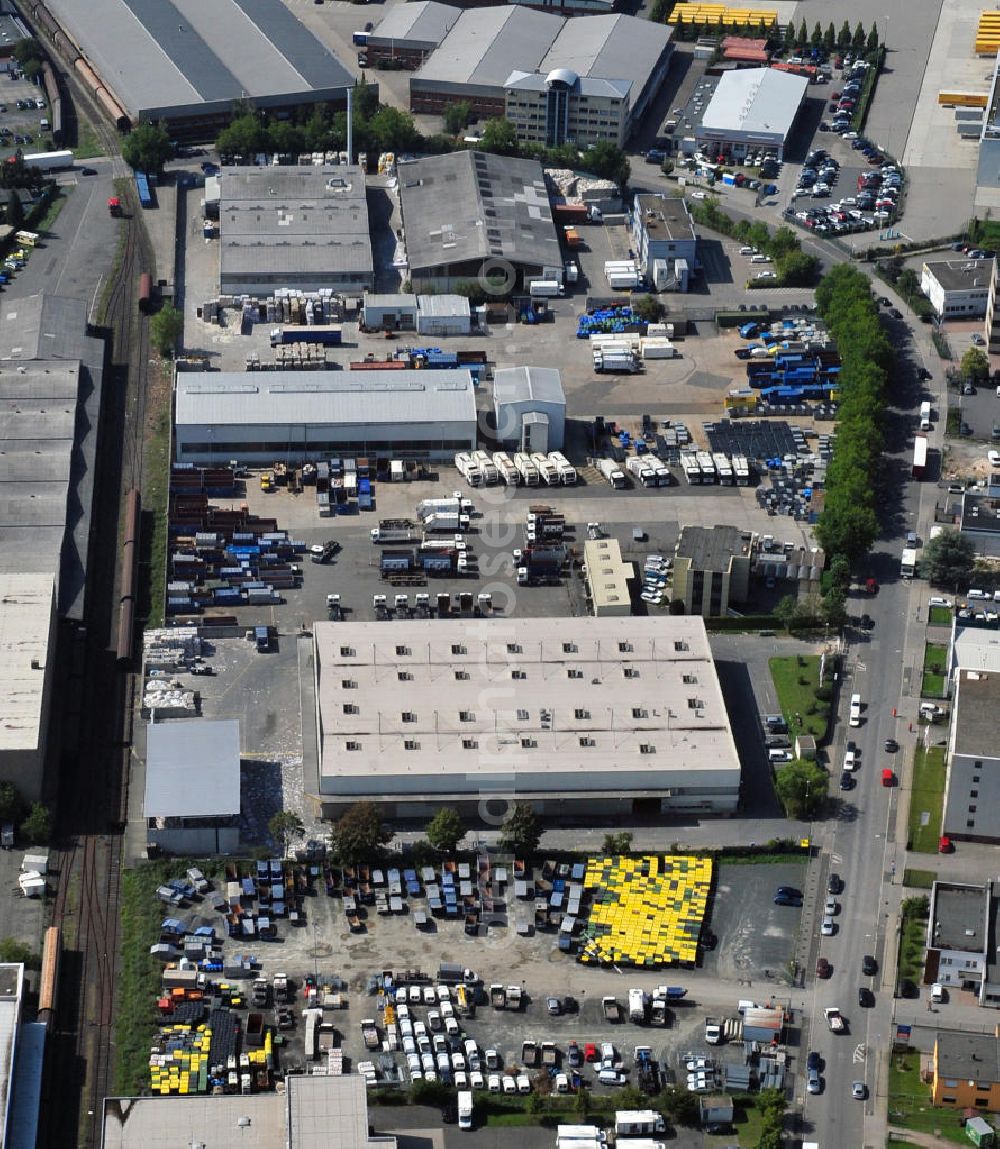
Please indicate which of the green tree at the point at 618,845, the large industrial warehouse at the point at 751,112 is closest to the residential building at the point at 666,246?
the large industrial warehouse at the point at 751,112

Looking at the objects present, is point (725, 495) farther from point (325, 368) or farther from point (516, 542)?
point (325, 368)

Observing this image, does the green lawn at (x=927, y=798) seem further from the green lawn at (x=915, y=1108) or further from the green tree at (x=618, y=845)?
the green lawn at (x=915, y=1108)

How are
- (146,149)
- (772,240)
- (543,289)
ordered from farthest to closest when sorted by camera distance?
(146,149)
(772,240)
(543,289)

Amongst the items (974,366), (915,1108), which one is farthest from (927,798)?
(974,366)

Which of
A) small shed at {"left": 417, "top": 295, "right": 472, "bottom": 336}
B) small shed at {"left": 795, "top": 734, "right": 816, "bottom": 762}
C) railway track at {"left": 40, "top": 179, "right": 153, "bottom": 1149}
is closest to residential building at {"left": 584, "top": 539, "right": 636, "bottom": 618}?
small shed at {"left": 795, "top": 734, "right": 816, "bottom": 762}

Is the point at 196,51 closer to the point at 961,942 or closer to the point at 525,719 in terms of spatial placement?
the point at 525,719

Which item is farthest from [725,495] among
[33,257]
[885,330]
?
[33,257]

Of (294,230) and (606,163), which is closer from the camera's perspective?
(294,230)
